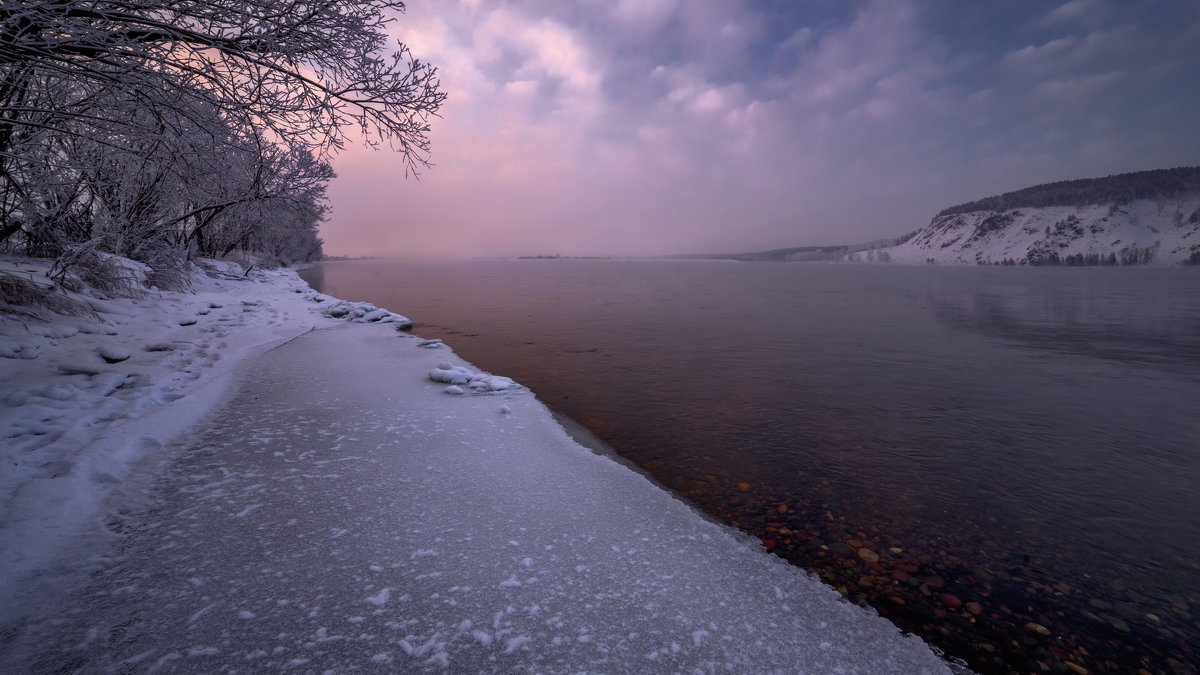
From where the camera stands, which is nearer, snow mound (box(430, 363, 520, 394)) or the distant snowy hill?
snow mound (box(430, 363, 520, 394))

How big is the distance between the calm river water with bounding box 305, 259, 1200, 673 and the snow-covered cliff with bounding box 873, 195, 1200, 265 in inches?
6846

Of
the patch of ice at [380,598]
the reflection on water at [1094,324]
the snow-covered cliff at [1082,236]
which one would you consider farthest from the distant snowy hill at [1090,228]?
the patch of ice at [380,598]

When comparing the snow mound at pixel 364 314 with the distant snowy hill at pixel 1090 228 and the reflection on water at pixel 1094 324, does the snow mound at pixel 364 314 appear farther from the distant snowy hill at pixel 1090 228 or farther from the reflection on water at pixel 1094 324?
the distant snowy hill at pixel 1090 228

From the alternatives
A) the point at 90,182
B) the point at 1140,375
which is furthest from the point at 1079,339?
the point at 90,182

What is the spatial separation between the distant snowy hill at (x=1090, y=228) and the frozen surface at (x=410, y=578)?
600 feet

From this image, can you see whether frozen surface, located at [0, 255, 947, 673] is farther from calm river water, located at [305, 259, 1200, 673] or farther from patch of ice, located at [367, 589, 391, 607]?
calm river water, located at [305, 259, 1200, 673]

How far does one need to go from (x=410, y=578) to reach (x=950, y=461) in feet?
19.3

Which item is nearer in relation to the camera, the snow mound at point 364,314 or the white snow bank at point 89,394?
the white snow bank at point 89,394

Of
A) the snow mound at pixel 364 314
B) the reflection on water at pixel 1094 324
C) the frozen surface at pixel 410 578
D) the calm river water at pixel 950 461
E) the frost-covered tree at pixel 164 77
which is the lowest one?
the reflection on water at pixel 1094 324

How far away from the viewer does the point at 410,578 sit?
2816 mm

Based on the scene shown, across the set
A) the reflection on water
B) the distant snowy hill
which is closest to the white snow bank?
the reflection on water

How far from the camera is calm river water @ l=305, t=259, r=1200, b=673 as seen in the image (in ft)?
10.5

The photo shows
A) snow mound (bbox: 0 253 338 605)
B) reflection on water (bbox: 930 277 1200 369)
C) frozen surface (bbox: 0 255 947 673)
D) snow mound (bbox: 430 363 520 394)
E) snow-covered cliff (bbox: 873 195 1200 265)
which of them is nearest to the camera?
frozen surface (bbox: 0 255 947 673)

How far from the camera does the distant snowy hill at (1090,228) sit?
136750 mm
